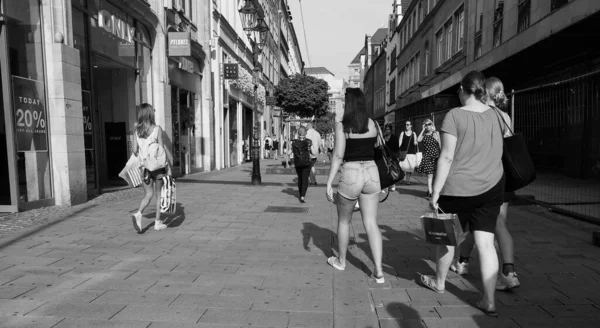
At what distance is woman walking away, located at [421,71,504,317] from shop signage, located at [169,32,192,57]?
11478 millimetres

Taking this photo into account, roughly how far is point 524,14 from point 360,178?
1335cm

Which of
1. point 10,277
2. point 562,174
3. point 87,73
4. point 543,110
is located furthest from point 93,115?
point 562,174

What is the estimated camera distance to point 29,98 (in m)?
7.45

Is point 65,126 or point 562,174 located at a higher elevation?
point 65,126

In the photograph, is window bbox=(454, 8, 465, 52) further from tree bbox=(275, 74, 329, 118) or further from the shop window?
the shop window

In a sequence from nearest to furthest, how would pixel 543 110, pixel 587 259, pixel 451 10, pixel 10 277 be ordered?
pixel 10 277
pixel 587 259
pixel 543 110
pixel 451 10

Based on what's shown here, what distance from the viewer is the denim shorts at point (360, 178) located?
12.5 ft

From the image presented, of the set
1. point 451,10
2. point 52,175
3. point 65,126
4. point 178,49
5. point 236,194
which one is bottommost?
point 236,194

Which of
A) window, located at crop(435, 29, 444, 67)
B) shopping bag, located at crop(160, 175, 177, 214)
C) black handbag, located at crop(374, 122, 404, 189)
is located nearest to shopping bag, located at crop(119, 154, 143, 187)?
shopping bag, located at crop(160, 175, 177, 214)

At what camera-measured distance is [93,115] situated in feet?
30.3

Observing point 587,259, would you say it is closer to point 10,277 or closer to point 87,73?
point 10,277

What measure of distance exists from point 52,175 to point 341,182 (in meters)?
6.36

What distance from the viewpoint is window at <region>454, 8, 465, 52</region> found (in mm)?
20312

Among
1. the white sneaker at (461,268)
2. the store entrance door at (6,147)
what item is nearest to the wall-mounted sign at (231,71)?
the store entrance door at (6,147)
